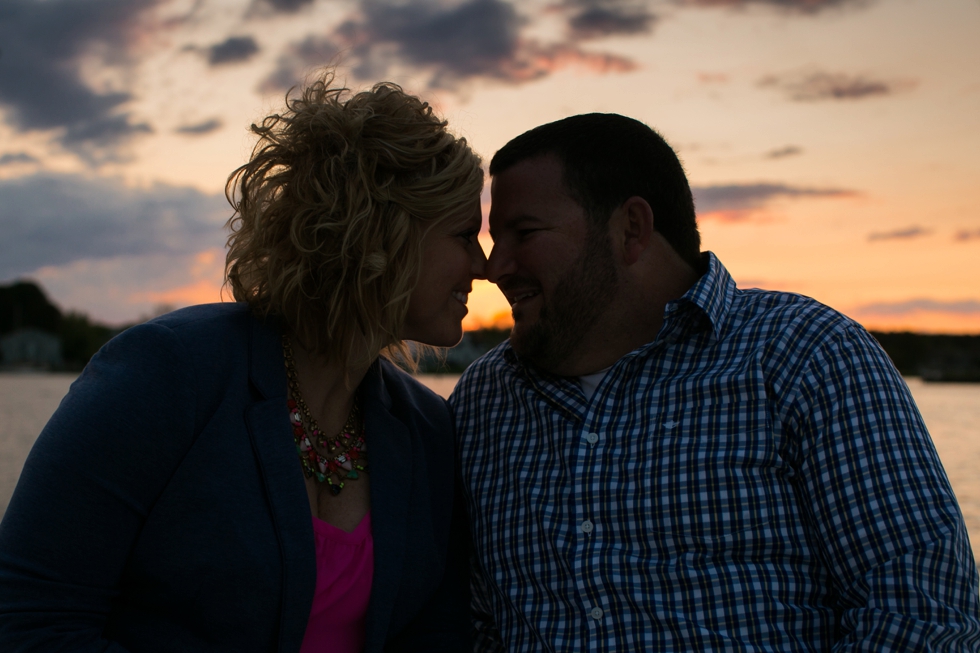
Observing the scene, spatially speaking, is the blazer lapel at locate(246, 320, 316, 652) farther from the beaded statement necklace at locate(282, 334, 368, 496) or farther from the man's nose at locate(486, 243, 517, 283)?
the man's nose at locate(486, 243, 517, 283)

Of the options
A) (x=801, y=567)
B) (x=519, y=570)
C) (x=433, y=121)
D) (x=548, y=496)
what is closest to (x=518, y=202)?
(x=433, y=121)

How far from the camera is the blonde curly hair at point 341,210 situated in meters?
2.20

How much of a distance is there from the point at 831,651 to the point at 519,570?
2.88ft

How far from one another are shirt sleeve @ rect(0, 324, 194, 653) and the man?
42.8 inches

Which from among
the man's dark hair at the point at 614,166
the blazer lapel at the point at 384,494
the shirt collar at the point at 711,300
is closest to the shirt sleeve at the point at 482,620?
the blazer lapel at the point at 384,494

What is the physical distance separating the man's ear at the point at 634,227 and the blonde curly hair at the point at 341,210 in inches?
22.2

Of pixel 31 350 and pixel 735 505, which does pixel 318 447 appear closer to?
pixel 735 505

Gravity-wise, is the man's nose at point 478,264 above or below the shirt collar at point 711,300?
above

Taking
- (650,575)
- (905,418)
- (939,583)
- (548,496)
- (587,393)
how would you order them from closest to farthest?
(939,583) < (905,418) < (650,575) < (548,496) < (587,393)

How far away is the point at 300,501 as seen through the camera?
207cm

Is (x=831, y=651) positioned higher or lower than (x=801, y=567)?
lower

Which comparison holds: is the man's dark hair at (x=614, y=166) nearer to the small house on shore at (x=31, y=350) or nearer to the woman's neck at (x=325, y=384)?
the woman's neck at (x=325, y=384)

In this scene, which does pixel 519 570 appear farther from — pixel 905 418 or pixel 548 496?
pixel 905 418

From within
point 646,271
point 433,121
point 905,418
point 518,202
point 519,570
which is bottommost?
point 519,570
